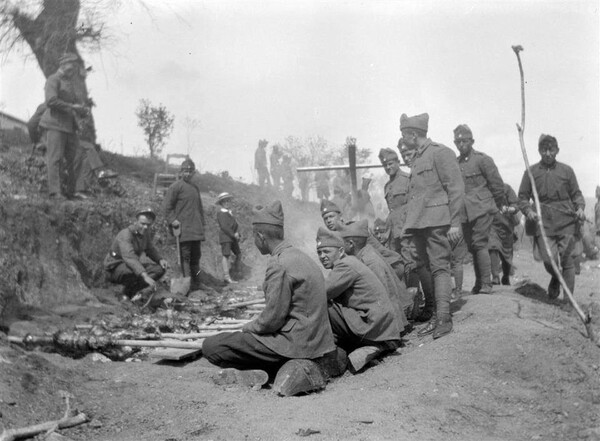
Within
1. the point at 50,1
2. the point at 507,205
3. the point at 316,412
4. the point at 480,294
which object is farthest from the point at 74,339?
the point at 50,1

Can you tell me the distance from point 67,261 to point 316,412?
22.2ft

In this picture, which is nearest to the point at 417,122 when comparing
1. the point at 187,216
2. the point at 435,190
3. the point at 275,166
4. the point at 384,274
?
the point at 435,190

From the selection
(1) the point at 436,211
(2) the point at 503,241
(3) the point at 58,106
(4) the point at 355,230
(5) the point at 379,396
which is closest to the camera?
(5) the point at 379,396

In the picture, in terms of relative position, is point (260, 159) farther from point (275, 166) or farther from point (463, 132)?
point (463, 132)

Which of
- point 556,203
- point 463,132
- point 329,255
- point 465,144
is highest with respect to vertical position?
point 463,132

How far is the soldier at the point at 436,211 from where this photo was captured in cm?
607

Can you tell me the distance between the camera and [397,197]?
8094mm

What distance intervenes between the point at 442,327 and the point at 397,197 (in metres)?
2.47

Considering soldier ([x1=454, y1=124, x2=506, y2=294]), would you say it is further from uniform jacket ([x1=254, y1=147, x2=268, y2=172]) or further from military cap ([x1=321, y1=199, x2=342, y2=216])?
uniform jacket ([x1=254, y1=147, x2=268, y2=172])

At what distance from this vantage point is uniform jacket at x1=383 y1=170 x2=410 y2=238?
8.02 m

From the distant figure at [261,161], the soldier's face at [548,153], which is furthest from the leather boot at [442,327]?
the distant figure at [261,161]

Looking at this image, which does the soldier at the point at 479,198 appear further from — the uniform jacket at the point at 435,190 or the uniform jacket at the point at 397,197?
the uniform jacket at the point at 435,190

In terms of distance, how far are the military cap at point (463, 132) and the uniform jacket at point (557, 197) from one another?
3.26 ft

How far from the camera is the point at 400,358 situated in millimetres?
5723
